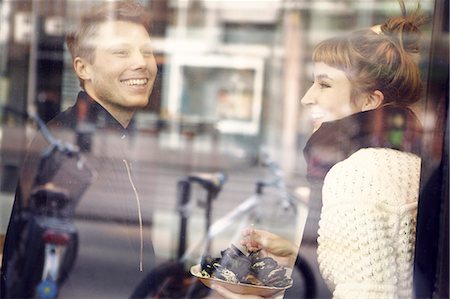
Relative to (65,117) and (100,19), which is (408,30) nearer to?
(100,19)

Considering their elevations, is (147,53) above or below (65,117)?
above

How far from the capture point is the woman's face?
1544 mm

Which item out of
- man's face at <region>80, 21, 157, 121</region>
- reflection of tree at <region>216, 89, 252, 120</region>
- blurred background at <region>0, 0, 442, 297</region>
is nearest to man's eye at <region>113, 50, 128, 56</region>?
man's face at <region>80, 21, 157, 121</region>

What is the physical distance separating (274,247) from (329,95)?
44 centimetres

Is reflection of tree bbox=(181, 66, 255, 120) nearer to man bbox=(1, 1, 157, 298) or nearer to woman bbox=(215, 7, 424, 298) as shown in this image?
man bbox=(1, 1, 157, 298)

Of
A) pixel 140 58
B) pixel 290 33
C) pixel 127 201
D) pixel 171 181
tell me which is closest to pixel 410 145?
pixel 140 58

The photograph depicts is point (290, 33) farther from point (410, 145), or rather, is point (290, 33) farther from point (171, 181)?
point (410, 145)

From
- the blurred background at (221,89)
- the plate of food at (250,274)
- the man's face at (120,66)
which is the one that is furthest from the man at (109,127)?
the blurred background at (221,89)

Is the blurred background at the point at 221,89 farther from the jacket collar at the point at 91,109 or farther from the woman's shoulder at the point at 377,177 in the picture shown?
the woman's shoulder at the point at 377,177

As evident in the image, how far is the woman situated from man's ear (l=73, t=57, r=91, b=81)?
26.6 inches

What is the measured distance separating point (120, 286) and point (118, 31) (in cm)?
131

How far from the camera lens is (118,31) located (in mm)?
1790

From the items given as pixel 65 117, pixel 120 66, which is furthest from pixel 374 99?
pixel 65 117

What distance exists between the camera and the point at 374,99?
1.52 m
